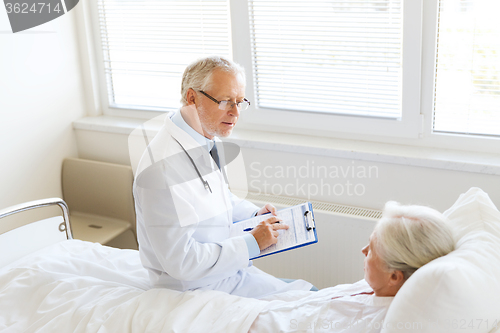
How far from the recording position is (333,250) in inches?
98.7

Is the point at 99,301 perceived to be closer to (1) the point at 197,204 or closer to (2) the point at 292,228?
(1) the point at 197,204

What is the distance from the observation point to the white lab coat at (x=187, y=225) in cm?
170

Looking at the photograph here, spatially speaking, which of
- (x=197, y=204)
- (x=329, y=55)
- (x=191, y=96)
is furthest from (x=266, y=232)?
(x=329, y=55)

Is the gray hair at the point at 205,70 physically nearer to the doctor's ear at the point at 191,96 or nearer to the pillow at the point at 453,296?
the doctor's ear at the point at 191,96

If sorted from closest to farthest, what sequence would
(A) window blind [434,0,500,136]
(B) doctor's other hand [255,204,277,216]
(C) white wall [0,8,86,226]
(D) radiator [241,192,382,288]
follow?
(B) doctor's other hand [255,204,277,216], (A) window blind [434,0,500,136], (D) radiator [241,192,382,288], (C) white wall [0,8,86,226]

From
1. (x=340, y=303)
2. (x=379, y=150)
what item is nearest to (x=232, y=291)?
(x=340, y=303)

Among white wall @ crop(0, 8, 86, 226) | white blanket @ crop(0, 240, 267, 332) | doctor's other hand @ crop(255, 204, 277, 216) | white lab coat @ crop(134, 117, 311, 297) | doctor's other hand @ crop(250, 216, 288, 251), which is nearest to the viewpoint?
white blanket @ crop(0, 240, 267, 332)

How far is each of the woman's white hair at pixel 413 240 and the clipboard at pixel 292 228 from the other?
45 centimetres

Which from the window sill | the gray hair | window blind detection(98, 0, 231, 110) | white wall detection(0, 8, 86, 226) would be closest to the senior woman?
the gray hair

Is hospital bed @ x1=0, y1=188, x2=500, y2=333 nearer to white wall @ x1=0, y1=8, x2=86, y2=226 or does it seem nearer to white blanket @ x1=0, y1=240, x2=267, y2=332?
white blanket @ x1=0, y1=240, x2=267, y2=332

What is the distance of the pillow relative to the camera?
1160 mm

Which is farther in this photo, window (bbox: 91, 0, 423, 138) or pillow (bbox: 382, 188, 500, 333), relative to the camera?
window (bbox: 91, 0, 423, 138)

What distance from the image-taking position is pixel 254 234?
1.85 meters

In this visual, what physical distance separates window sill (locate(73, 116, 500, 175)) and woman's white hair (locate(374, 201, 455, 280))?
994 mm
